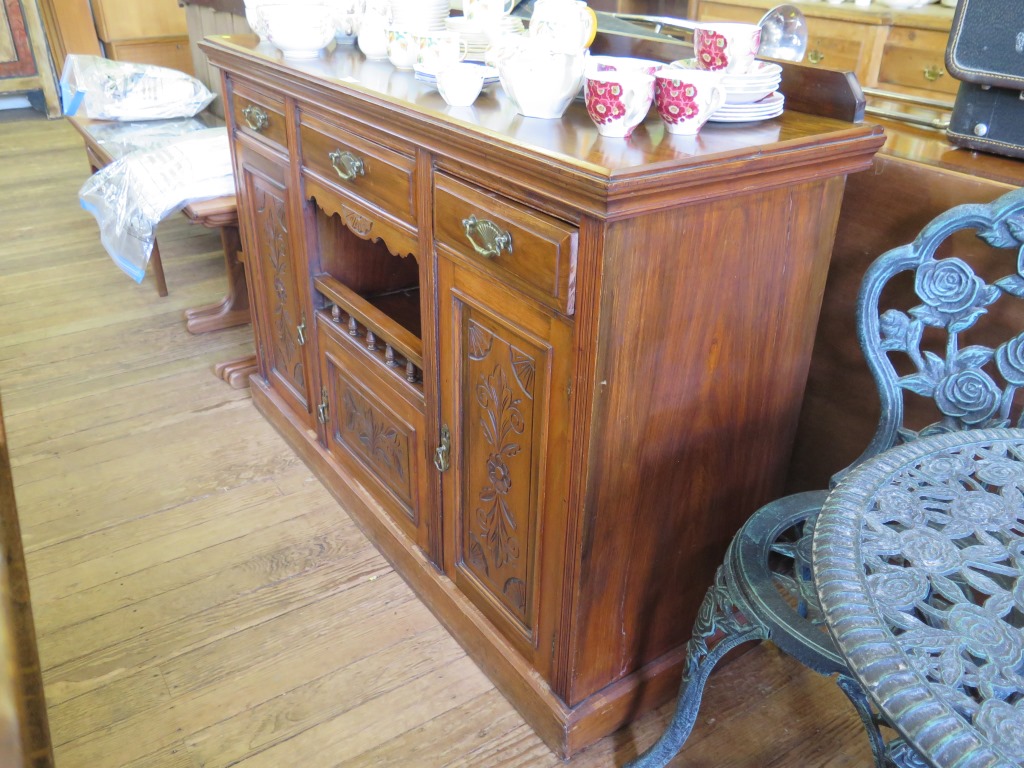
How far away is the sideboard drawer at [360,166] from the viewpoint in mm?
1290

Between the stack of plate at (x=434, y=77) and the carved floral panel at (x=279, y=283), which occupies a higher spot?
the stack of plate at (x=434, y=77)

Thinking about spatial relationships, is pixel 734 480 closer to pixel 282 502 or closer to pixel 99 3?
pixel 282 502

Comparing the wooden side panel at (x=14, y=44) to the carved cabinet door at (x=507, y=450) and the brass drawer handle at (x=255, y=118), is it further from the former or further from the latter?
the carved cabinet door at (x=507, y=450)

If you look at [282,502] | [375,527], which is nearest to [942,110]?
[375,527]

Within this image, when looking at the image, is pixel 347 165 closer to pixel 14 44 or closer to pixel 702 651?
pixel 702 651

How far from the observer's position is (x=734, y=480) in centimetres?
131

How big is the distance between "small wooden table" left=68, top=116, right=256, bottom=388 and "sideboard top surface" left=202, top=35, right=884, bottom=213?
111 centimetres

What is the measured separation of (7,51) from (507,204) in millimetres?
5691

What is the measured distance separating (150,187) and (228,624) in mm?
1465

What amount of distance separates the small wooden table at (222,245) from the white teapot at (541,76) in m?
1.44

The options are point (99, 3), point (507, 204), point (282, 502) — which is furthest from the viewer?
point (99, 3)

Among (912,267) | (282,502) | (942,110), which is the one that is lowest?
(282,502)

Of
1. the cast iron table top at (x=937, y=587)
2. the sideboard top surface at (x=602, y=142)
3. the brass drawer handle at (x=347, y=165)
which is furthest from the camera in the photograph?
the brass drawer handle at (x=347, y=165)

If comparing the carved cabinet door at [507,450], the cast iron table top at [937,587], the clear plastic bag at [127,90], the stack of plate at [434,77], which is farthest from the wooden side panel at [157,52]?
the cast iron table top at [937,587]
